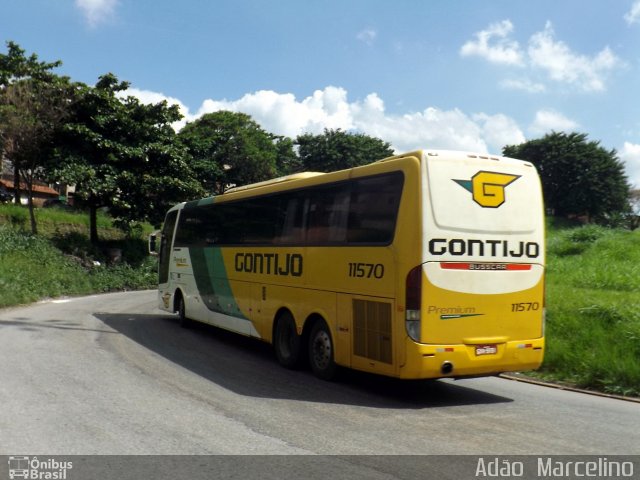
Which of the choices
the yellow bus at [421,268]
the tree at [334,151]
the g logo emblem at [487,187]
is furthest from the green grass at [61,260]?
the tree at [334,151]

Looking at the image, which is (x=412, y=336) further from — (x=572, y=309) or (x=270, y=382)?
(x=572, y=309)

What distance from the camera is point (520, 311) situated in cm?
800

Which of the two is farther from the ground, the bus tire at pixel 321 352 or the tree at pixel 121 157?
the tree at pixel 121 157

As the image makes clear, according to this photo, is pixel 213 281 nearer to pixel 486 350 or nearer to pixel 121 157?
pixel 486 350

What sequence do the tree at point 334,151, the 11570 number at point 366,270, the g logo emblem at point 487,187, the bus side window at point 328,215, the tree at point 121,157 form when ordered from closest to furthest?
the g logo emblem at point 487,187
the 11570 number at point 366,270
the bus side window at point 328,215
the tree at point 121,157
the tree at point 334,151

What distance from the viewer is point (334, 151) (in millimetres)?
55500

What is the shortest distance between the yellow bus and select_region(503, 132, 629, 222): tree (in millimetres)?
57558

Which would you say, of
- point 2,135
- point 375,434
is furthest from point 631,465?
point 2,135

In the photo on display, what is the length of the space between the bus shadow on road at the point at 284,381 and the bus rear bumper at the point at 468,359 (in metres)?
0.49

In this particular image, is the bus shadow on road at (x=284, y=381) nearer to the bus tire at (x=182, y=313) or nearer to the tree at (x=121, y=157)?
the bus tire at (x=182, y=313)

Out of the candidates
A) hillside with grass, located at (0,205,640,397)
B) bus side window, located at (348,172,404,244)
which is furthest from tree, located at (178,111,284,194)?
bus side window, located at (348,172,404,244)

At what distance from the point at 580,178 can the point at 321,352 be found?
192ft

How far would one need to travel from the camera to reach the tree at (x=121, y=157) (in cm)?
2692

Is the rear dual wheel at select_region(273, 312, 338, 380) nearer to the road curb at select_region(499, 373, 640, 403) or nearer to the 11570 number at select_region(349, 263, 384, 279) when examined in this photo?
the 11570 number at select_region(349, 263, 384, 279)
